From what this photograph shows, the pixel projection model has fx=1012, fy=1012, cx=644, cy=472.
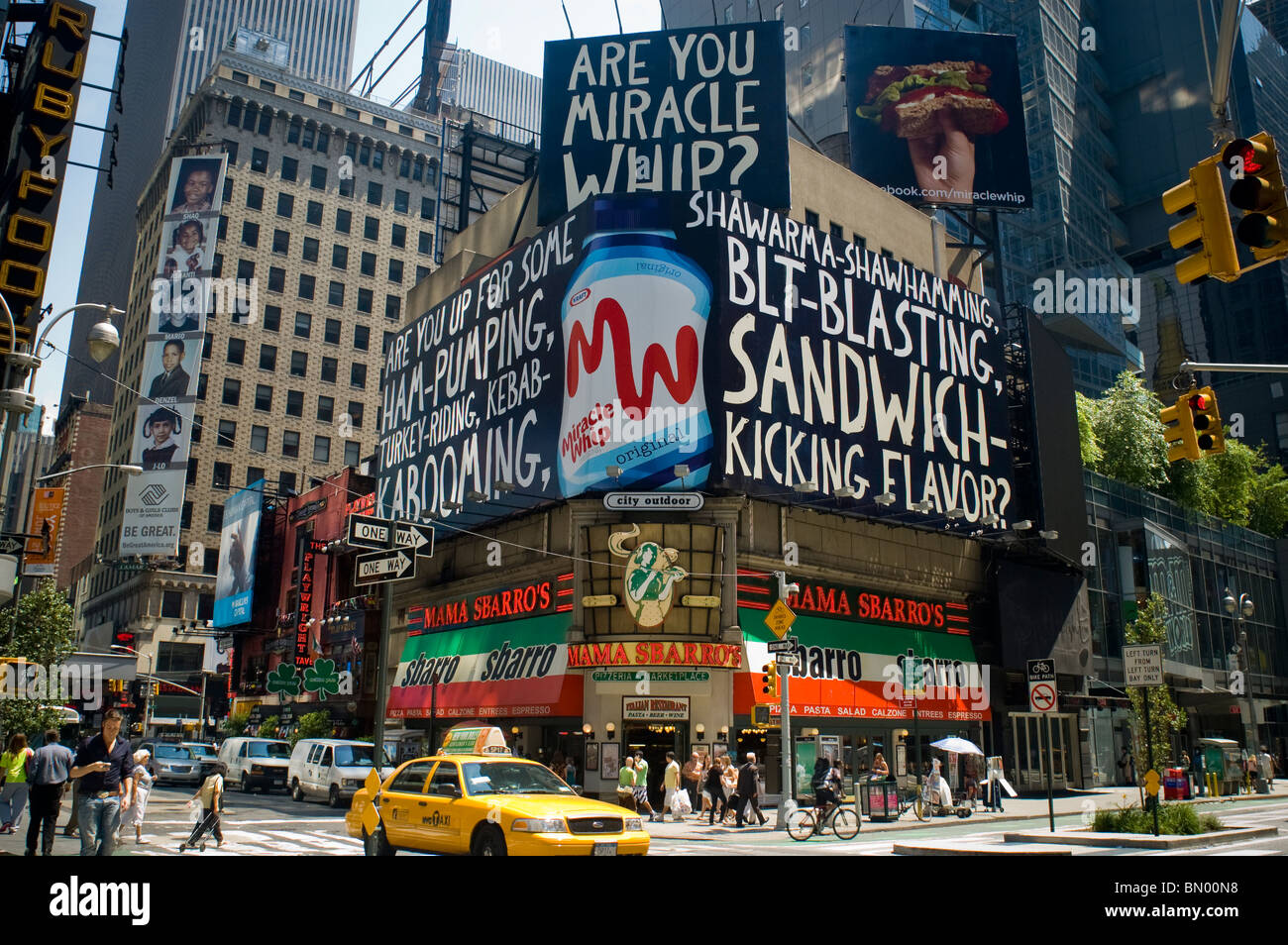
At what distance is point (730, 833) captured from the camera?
77.0 ft

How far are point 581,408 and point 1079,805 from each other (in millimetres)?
20590

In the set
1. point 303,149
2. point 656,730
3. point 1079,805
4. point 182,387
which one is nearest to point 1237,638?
point 1079,805

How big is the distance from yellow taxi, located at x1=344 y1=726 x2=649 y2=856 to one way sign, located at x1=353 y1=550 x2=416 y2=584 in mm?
2969

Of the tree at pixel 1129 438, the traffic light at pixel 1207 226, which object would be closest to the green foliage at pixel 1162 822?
the traffic light at pixel 1207 226

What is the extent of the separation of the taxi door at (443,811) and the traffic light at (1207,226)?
1126 cm

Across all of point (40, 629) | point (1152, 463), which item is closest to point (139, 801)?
point (40, 629)

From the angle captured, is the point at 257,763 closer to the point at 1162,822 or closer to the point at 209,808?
the point at 209,808

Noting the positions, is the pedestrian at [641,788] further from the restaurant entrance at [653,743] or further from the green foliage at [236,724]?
the green foliage at [236,724]

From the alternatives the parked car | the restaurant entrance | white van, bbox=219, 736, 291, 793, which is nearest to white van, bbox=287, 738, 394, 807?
white van, bbox=219, 736, 291, 793

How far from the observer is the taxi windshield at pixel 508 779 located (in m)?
14.5

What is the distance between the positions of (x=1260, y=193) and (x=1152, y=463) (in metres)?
56.2

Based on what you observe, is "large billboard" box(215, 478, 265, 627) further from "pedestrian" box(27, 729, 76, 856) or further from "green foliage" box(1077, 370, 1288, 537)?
"pedestrian" box(27, 729, 76, 856)

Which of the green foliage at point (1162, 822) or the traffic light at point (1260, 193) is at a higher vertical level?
the traffic light at point (1260, 193)
